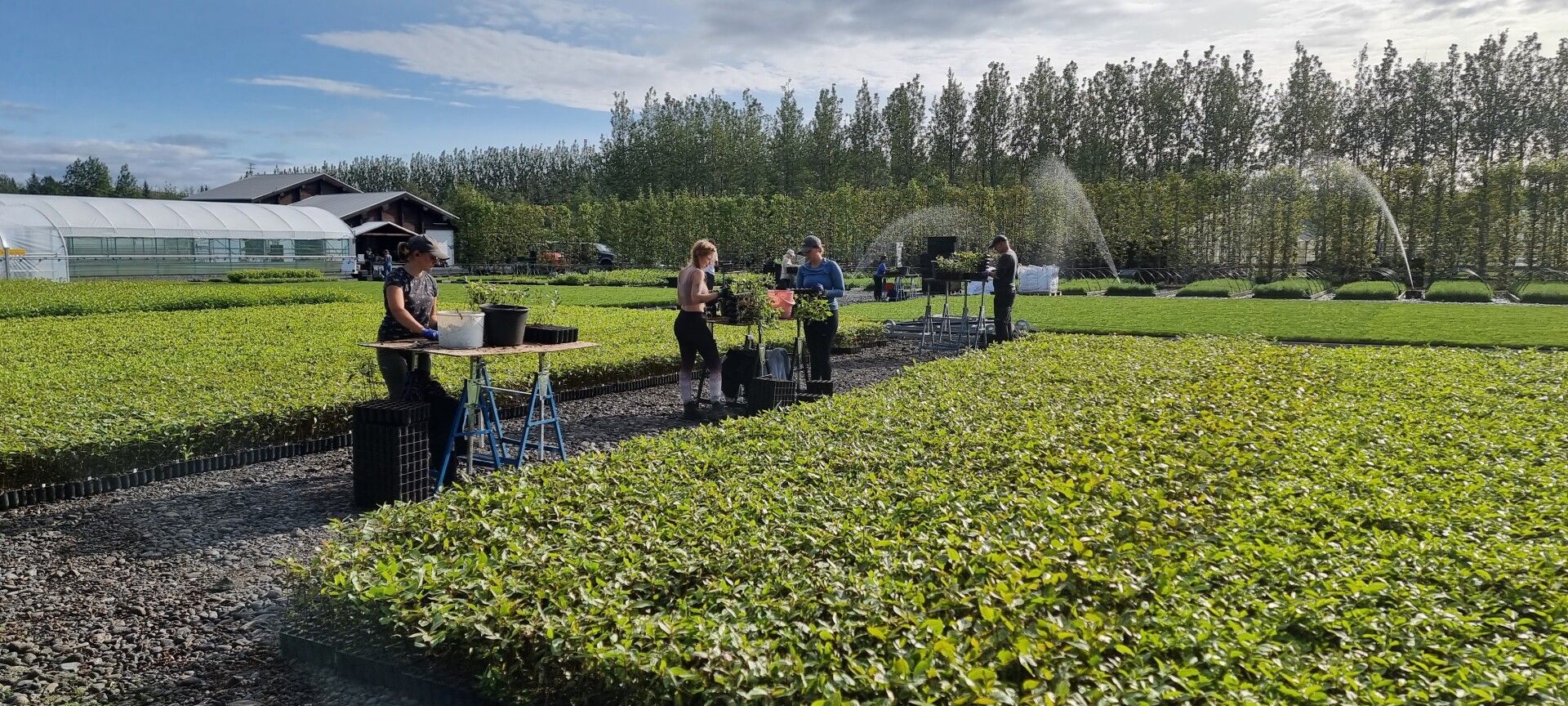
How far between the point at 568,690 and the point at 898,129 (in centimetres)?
5987

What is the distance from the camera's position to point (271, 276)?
3288 centimetres

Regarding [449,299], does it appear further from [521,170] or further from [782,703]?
[521,170]

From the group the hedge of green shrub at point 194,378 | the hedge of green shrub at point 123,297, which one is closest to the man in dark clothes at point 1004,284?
the hedge of green shrub at point 194,378

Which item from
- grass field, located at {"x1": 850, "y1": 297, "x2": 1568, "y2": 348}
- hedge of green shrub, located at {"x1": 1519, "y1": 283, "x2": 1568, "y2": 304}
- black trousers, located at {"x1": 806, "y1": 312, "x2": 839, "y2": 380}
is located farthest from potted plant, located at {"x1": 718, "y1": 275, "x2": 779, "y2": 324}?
hedge of green shrub, located at {"x1": 1519, "y1": 283, "x2": 1568, "y2": 304}

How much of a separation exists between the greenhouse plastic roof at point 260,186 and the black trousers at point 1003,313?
54.4 m

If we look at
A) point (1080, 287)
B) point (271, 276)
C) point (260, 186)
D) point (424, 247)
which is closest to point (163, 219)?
point (271, 276)

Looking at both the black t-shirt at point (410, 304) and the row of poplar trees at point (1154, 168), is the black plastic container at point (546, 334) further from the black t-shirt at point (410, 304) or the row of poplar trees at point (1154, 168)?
the row of poplar trees at point (1154, 168)

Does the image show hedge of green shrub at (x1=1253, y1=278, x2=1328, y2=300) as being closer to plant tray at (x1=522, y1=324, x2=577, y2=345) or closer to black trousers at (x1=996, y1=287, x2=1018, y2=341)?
black trousers at (x1=996, y1=287, x2=1018, y2=341)

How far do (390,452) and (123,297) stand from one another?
1696 centimetres

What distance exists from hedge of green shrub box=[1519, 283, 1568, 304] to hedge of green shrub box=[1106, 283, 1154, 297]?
923 cm

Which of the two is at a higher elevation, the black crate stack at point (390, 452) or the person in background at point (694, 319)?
the person in background at point (694, 319)

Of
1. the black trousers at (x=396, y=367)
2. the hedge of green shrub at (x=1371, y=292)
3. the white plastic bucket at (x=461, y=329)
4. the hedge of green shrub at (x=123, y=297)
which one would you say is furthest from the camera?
the hedge of green shrub at (x=1371, y=292)

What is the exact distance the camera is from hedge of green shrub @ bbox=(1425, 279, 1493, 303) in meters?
24.1

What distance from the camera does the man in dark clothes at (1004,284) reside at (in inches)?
472
